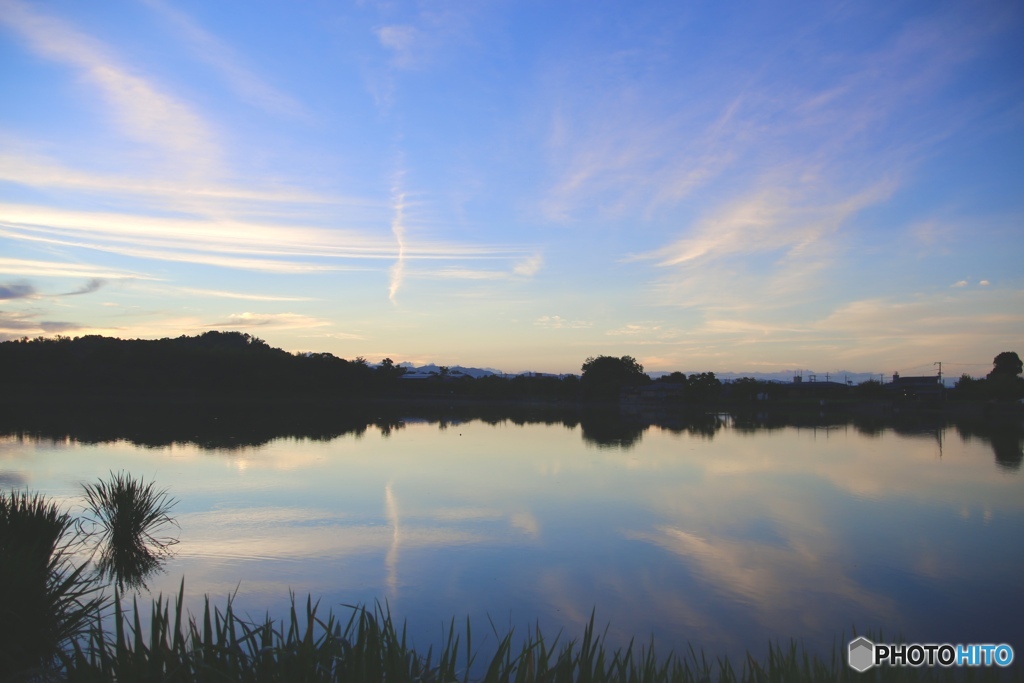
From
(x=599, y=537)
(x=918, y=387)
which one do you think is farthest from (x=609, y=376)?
(x=599, y=537)

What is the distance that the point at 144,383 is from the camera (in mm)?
58219

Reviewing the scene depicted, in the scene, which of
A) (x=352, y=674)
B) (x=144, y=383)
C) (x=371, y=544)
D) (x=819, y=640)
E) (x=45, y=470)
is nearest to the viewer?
(x=352, y=674)

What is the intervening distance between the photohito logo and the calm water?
6.23ft

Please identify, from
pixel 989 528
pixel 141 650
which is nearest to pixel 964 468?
pixel 989 528

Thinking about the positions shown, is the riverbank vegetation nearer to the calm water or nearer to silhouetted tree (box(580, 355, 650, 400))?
the calm water

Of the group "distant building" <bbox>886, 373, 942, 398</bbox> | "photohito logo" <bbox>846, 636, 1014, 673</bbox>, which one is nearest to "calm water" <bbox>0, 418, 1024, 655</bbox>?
"photohito logo" <bbox>846, 636, 1014, 673</bbox>

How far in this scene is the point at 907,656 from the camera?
440 cm

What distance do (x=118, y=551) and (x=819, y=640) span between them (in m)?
8.44

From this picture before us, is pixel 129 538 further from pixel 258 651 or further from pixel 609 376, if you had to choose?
pixel 609 376

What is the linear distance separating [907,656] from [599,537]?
21.3 ft

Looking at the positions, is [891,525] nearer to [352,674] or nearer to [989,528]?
[989,528]

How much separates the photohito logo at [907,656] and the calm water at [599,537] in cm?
190

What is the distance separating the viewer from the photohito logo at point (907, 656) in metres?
3.72

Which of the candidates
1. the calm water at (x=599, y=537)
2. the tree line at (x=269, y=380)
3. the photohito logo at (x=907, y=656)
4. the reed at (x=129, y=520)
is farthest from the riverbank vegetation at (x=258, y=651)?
the tree line at (x=269, y=380)
